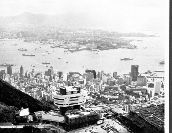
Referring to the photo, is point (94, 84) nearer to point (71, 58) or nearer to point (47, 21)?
point (71, 58)

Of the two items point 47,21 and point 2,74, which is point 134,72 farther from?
point 2,74

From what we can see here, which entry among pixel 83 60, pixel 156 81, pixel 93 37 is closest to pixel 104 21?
pixel 93 37

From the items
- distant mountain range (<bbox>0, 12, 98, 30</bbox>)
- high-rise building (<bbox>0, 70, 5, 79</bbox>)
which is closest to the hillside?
high-rise building (<bbox>0, 70, 5, 79</bbox>)

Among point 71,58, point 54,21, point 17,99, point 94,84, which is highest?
point 54,21

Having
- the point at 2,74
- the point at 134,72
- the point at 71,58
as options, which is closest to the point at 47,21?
the point at 71,58

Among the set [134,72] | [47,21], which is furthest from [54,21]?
[134,72]

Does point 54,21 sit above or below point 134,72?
above

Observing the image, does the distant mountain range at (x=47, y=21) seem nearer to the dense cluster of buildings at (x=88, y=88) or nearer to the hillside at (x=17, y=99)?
the dense cluster of buildings at (x=88, y=88)
